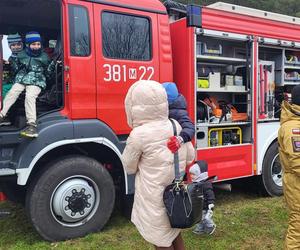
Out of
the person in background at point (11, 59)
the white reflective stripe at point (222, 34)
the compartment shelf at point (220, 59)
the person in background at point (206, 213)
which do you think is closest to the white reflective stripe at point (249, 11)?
the white reflective stripe at point (222, 34)

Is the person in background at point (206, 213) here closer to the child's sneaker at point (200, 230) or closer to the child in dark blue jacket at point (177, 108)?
the child's sneaker at point (200, 230)

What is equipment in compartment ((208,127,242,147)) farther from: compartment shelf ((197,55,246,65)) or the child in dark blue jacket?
the child in dark blue jacket

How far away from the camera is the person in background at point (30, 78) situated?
422 cm

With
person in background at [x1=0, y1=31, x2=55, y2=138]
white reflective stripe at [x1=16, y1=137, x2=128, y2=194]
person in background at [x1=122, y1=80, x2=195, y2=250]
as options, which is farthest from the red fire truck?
person in background at [x1=122, y1=80, x2=195, y2=250]

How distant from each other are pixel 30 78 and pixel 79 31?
0.71 m

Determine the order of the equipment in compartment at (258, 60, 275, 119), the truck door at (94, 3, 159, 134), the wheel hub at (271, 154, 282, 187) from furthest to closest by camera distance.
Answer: the wheel hub at (271, 154, 282, 187) < the equipment in compartment at (258, 60, 275, 119) < the truck door at (94, 3, 159, 134)

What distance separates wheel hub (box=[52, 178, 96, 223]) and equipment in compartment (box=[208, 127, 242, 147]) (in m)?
1.86

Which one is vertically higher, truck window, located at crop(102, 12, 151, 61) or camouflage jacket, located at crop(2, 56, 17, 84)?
truck window, located at crop(102, 12, 151, 61)

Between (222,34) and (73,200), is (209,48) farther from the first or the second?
(73,200)

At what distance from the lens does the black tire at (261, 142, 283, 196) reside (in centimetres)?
623

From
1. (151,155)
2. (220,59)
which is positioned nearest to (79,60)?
(151,155)

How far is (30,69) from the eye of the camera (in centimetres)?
441

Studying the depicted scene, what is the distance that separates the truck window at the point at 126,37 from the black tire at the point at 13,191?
178 centimetres

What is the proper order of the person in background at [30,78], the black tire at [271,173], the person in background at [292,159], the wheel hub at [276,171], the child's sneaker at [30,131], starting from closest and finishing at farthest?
the person in background at [292,159] < the child's sneaker at [30,131] < the person in background at [30,78] < the black tire at [271,173] < the wheel hub at [276,171]
